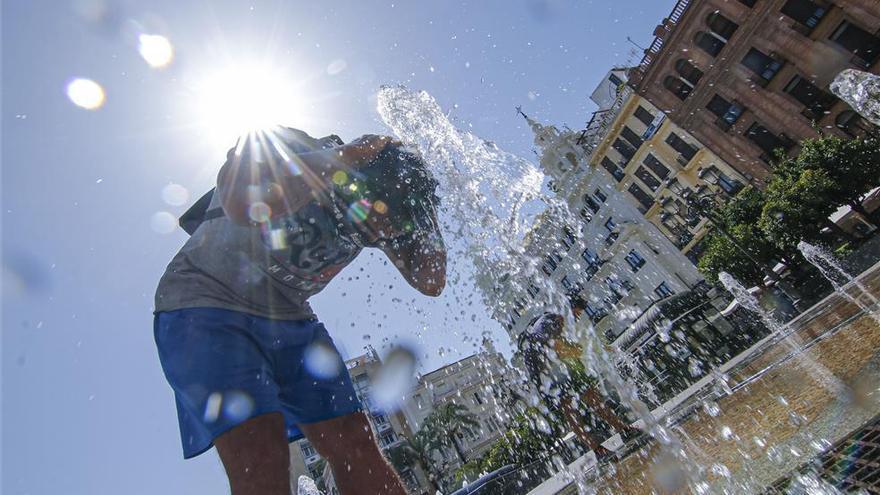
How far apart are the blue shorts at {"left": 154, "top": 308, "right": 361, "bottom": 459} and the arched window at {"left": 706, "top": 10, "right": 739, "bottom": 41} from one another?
2912 cm

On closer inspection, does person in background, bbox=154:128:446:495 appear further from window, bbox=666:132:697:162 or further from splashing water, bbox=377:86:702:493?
window, bbox=666:132:697:162

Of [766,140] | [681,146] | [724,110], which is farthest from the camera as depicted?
[681,146]

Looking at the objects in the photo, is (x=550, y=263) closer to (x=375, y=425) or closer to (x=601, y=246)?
(x=601, y=246)

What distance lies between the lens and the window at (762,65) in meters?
23.1

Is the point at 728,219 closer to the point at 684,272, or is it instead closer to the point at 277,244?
the point at 684,272

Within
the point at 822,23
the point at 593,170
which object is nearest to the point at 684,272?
the point at 593,170

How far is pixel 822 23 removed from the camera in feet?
68.6

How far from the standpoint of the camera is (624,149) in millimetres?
33844

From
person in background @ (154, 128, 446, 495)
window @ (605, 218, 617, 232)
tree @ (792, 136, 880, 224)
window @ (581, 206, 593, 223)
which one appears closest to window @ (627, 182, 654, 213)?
window @ (605, 218, 617, 232)

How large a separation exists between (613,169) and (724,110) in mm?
10029

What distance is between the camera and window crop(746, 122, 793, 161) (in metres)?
23.6

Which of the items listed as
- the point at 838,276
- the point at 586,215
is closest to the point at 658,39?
the point at 586,215

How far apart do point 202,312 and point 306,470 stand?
1792 inches

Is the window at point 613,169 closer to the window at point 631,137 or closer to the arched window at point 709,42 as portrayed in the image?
the window at point 631,137
